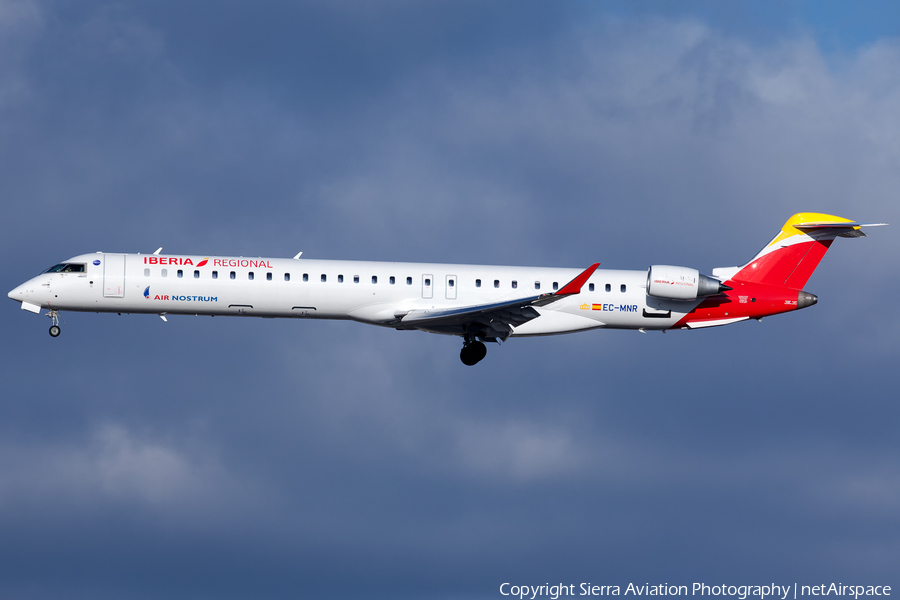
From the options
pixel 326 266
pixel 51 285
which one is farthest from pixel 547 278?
pixel 51 285

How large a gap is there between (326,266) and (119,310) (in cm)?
753

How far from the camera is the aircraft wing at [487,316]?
35344mm

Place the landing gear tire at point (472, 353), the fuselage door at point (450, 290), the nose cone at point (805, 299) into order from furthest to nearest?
1. the nose cone at point (805, 299)
2. the landing gear tire at point (472, 353)
3. the fuselage door at point (450, 290)

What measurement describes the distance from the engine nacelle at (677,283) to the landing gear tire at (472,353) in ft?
21.2

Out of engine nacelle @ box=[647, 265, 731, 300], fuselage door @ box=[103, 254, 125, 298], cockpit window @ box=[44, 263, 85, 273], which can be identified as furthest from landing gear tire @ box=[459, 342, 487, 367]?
cockpit window @ box=[44, 263, 85, 273]

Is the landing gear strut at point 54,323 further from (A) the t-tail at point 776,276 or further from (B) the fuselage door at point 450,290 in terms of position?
(A) the t-tail at point 776,276

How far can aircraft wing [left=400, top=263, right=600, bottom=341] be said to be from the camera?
35344mm

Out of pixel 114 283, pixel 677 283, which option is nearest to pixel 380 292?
pixel 114 283

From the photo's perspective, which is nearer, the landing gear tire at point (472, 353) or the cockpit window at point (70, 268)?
the cockpit window at point (70, 268)

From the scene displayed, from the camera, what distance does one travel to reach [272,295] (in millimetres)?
37562

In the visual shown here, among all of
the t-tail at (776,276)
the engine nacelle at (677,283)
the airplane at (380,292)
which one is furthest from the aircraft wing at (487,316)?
the t-tail at (776,276)

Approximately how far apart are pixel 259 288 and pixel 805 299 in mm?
20599

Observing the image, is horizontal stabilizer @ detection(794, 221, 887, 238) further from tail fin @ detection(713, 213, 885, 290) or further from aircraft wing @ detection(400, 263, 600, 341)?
aircraft wing @ detection(400, 263, 600, 341)

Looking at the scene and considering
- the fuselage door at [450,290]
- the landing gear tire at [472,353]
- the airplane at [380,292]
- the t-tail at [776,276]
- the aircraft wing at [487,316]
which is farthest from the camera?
the t-tail at [776,276]
